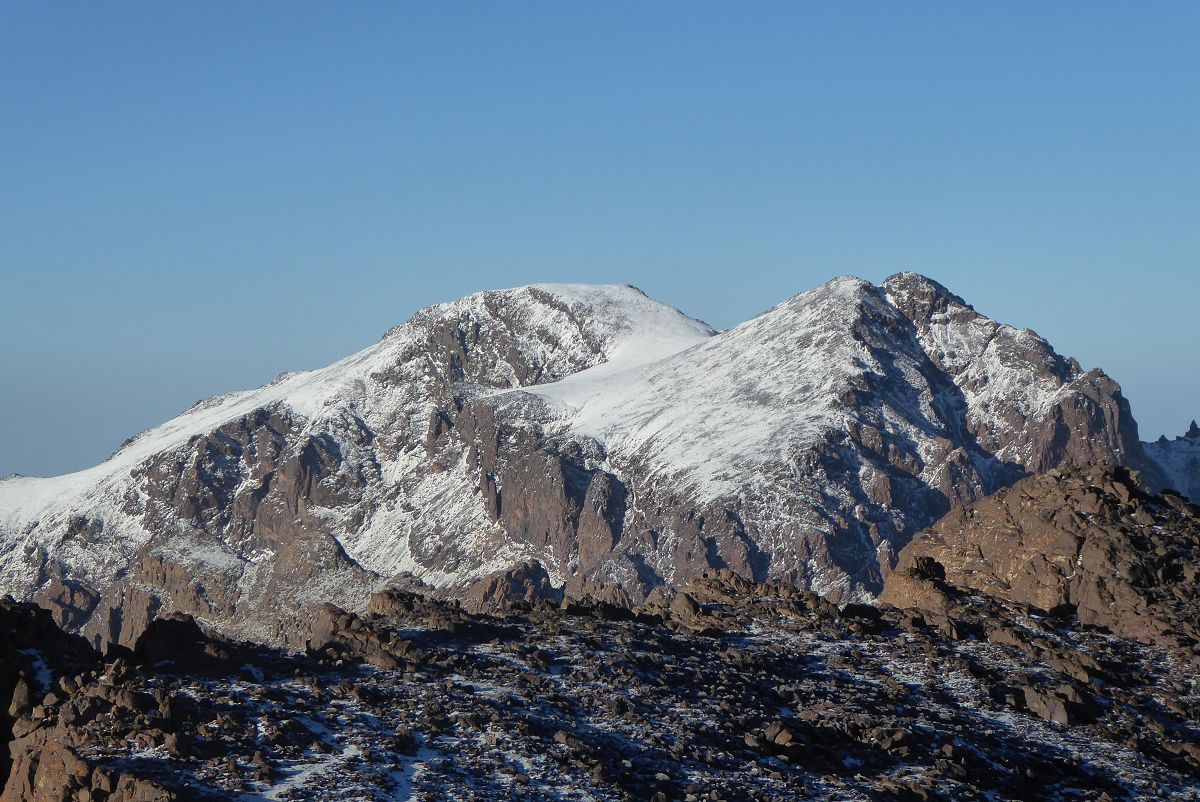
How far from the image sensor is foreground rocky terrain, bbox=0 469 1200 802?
67.1m

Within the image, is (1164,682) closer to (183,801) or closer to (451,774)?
(451,774)

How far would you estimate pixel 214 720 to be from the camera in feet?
226

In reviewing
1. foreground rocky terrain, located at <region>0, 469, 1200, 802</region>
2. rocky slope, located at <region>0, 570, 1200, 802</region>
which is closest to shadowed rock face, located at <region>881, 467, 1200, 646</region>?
foreground rocky terrain, located at <region>0, 469, 1200, 802</region>

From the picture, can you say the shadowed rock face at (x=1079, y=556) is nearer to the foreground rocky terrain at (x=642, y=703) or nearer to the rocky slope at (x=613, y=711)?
the foreground rocky terrain at (x=642, y=703)

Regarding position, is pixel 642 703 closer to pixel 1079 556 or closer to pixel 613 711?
pixel 613 711

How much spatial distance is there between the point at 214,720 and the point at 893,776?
27071 millimetres

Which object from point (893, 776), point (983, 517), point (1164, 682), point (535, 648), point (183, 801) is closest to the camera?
point (183, 801)

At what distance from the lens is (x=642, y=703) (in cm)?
7769

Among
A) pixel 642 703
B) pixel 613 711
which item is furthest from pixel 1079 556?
pixel 613 711

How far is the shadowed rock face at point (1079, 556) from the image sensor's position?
100875 mm

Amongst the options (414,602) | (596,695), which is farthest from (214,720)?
(414,602)

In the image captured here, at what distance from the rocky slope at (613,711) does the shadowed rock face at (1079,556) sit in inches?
181

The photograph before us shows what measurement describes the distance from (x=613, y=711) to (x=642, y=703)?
6.26ft

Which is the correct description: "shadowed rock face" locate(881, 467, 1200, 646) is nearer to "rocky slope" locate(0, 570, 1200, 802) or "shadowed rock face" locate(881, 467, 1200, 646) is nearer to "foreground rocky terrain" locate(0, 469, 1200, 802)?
"foreground rocky terrain" locate(0, 469, 1200, 802)
